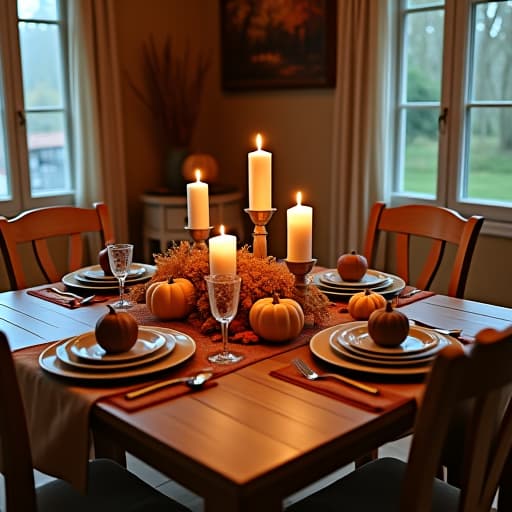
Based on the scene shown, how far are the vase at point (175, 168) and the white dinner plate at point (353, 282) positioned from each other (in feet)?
6.24

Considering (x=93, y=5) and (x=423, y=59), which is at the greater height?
(x=93, y=5)

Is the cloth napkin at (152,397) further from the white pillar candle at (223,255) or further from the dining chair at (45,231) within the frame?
the dining chair at (45,231)

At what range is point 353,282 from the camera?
2004 mm

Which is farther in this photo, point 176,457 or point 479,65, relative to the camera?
point 479,65

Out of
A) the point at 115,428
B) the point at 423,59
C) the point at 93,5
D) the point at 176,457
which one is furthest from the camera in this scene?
the point at 93,5

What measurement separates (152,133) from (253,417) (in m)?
3.03

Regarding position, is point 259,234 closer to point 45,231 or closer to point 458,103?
point 45,231

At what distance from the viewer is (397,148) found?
136 inches

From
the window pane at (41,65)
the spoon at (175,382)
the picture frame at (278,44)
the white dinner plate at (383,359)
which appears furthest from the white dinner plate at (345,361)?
the window pane at (41,65)

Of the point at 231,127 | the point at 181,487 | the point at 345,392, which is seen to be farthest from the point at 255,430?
the point at 231,127

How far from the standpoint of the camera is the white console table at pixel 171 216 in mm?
3678

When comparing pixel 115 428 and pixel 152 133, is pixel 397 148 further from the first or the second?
pixel 115 428

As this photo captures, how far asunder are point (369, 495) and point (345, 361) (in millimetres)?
314

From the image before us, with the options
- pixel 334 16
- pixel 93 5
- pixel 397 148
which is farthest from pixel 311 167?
pixel 93 5
